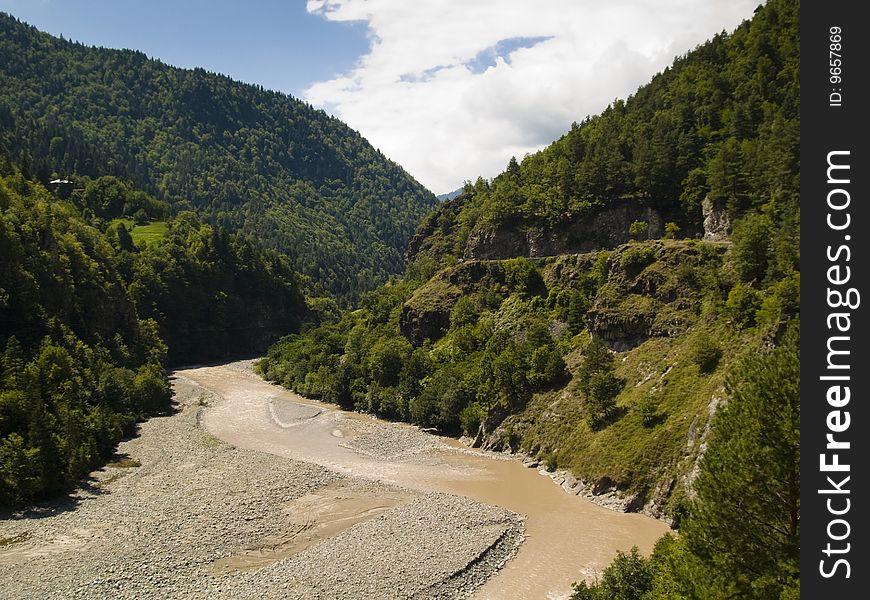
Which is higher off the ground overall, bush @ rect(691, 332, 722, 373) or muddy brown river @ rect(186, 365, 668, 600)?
bush @ rect(691, 332, 722, 373)

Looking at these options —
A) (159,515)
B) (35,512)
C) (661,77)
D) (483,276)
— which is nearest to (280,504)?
(159,515)

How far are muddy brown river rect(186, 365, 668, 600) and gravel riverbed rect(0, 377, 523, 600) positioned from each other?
2.05 m

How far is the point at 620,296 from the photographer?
211 ft

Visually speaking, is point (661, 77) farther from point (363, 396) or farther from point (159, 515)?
point (159, 515)

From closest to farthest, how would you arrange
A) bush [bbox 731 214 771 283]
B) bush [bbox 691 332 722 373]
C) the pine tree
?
the pine tree < bush [bbox 691 332 722 373] < bush [bbox 731 214 771 283]

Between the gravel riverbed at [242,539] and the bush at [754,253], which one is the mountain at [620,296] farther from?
the gravel riverbed at [242,539]

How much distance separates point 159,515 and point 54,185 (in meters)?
153

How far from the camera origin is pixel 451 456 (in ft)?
207

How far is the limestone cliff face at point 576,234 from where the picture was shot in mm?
86188

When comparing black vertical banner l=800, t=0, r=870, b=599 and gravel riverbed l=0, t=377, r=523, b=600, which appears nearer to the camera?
black vertical banner l=800, t=0, r=870, b=599

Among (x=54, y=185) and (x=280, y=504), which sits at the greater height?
(x=54, y=185)

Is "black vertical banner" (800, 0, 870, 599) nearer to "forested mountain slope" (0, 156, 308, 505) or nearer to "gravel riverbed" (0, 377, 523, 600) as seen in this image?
"gravel riverbed" (0, 377, 523, 600)

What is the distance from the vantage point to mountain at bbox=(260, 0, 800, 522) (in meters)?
48.4

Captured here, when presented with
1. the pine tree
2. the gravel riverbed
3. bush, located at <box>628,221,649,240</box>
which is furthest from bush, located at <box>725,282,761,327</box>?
bush, located at <box>628,221,649,240</box>
